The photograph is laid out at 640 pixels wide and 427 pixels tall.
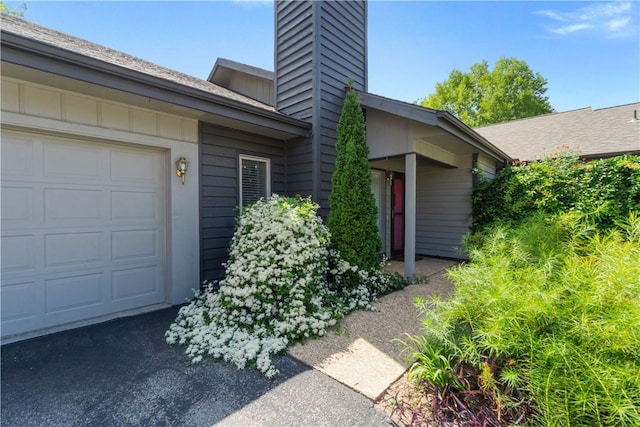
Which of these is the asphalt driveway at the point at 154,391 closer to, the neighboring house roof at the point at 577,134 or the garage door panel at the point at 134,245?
the garage door panel at the point at 134,245

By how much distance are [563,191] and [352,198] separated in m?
4.51

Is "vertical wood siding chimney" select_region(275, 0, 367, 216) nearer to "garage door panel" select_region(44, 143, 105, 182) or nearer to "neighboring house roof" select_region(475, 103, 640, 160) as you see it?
"garage door panel" select_region(44, 143, 105, 182)

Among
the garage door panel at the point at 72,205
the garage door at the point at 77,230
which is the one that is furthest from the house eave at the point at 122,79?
the garage door panel at the point at 72,205

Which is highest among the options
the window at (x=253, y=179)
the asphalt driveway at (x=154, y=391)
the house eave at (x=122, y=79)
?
the house eave at (x=122, y=79)

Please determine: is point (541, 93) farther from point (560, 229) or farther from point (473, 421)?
point (473, 421)

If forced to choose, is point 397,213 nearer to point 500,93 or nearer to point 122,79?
point 122,79

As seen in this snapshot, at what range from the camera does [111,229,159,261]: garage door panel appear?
3.75 meters

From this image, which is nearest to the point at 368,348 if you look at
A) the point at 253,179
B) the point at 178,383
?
the point at 178,383

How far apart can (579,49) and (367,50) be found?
8.77 meters

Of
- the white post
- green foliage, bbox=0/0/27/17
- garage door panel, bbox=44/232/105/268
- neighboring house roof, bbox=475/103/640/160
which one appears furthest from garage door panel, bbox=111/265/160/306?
green foliage, bbox=0/0/27/17

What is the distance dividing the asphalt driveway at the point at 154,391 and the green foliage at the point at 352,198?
6.82 ft

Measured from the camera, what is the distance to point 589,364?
1.49 m

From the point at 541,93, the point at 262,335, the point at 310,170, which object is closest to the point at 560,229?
the point at 310,170

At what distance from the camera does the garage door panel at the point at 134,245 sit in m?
3.75
